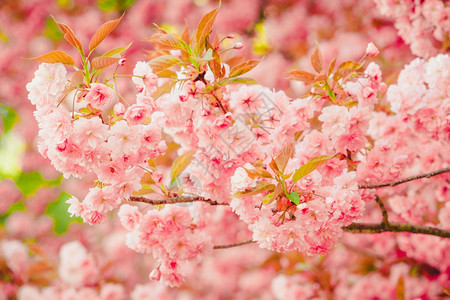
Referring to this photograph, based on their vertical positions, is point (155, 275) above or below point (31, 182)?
above

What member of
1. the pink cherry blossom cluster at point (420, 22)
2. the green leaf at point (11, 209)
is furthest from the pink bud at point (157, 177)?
the green leaf at point (11, 209)

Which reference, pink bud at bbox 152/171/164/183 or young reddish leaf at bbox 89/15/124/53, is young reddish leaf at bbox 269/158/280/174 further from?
young reddish leaf at bbox 89/15/124/53

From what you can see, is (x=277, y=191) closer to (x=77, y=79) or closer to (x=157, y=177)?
(x=157, y=177)

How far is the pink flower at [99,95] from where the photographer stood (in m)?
1.25

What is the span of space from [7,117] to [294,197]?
12.9 feet

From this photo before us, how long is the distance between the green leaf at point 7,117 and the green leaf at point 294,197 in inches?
152

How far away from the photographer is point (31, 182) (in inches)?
166

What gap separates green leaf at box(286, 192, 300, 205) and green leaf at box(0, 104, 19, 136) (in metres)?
3.87

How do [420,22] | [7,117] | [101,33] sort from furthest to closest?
[7,117] → [420,22] → [101,33]

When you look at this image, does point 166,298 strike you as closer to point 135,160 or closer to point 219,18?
point 135,160

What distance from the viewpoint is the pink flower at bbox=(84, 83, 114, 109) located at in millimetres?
1248

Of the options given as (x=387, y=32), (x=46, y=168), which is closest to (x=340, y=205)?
(x=387, y=32)

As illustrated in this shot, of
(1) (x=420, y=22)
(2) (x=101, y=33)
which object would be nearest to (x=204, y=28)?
(2) (x=101, y=33)

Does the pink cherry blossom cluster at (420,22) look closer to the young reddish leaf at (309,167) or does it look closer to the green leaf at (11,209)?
the young reddish leaf at (309,167)
